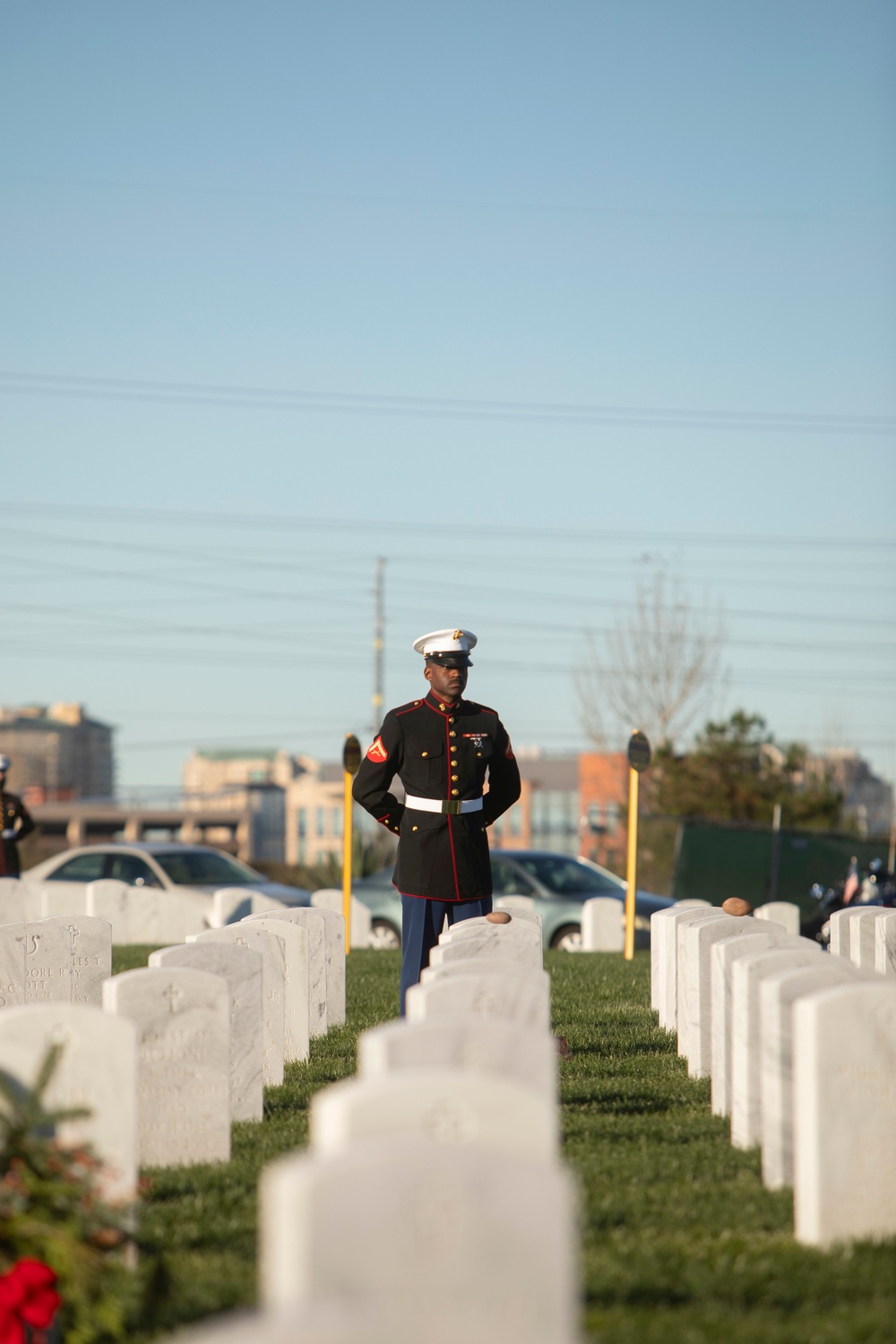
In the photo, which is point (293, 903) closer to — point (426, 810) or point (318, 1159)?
point (426, 810)

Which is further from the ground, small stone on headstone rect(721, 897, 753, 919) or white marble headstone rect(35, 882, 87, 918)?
small stone on headstone rect(721, 897, 753, 919)

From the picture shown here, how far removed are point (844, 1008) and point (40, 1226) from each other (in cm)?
244

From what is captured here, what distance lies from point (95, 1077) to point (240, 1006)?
7.10ft

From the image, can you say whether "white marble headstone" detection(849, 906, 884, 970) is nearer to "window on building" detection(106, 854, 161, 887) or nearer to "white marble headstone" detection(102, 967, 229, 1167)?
"white marble headstone" detection(102, 967, 229, 1167)

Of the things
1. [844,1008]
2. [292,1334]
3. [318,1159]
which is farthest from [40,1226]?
[844,1008]

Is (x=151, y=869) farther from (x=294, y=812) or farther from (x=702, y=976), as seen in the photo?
(x=294, y=812)

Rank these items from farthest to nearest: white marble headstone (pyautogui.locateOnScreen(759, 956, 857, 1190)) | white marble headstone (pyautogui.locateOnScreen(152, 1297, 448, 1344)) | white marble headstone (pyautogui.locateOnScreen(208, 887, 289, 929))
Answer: white marble headstone (pyautogui.locateOnScreen(208, 887, 289, 929)), white marble headstone (pyautogui.locateOnScreen(759, 956, 857, 1190)), white marble headstone (pyautogui.locateOnScreen(152, 1297, 448, 1344))

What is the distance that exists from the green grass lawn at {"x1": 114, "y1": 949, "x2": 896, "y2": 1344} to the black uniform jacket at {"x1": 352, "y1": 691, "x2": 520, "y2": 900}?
1.13 meters

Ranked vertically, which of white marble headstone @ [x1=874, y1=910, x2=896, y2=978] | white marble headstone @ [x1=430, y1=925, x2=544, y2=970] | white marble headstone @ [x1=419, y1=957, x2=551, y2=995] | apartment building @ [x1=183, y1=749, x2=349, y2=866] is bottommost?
apartment building @ [x1=183, y1=749, x2=349, y2=866]

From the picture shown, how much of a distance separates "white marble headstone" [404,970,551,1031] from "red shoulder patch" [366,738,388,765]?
11.1ft

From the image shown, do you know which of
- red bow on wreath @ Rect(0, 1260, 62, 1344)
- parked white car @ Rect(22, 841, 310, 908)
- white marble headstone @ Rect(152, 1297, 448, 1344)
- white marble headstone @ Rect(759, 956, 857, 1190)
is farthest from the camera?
parked white car @ Rect(22, 841, 310, 908)

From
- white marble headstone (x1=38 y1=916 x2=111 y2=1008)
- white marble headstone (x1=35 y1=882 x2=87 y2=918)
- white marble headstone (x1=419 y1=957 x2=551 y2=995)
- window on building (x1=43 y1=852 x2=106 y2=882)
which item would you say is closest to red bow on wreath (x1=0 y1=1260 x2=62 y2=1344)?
white marble headstone (x1=419 y1=957 x2=551 y2=995)

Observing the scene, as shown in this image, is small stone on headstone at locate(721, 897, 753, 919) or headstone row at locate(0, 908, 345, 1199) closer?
headstone row at locate(0, 908, 345, 1199)

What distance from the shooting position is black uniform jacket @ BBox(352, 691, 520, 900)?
8555mm
